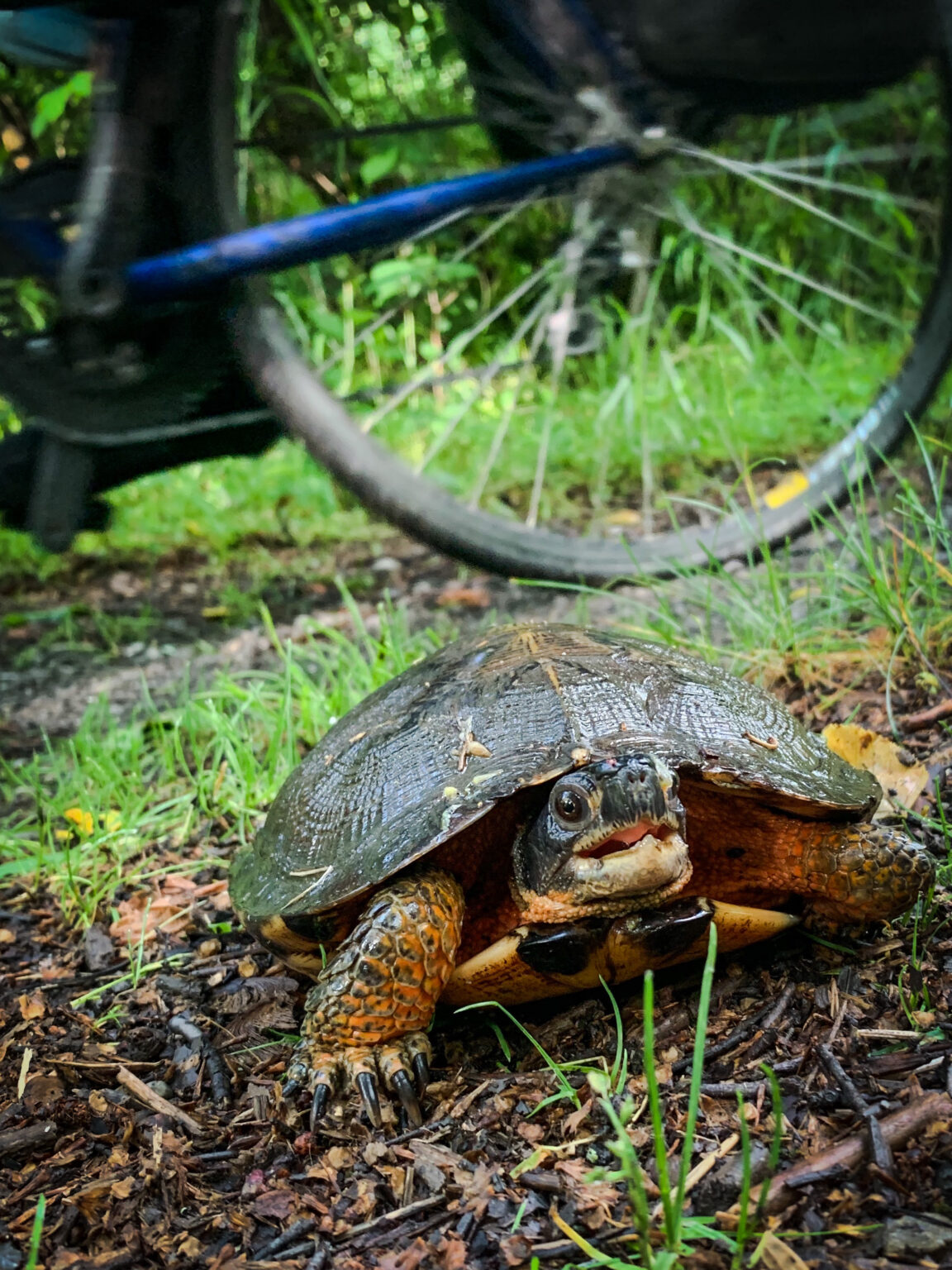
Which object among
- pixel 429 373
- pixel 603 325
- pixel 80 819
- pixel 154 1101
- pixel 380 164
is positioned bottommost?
pixel 154 1101

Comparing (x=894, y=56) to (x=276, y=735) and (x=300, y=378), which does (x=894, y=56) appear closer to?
(x=300, y=378)

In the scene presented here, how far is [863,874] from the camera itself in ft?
4.55

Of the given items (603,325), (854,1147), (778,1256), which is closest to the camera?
(778,1256)

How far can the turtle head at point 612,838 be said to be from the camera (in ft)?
4.06

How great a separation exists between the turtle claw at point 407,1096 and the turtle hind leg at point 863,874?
2.11 feet

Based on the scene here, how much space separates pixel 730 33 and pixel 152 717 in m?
2.38

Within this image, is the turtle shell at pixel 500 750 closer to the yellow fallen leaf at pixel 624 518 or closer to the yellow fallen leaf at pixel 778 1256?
the yellow fallen leaf at pixel 778 1256

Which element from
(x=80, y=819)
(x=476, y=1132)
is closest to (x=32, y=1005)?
(x=80, y=819)

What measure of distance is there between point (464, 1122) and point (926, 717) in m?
1.17

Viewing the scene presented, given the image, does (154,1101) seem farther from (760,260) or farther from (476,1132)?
(760,260)

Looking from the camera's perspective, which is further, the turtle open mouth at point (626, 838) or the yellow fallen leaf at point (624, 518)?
the yellow fallen leaf at point (624, 518)

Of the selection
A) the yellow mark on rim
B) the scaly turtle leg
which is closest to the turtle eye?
the scaly turtle leg

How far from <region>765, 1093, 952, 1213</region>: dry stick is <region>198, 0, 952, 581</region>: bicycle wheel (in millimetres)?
1325

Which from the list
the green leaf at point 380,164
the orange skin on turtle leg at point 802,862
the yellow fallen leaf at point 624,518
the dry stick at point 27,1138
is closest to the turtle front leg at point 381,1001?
the dry stick at point 27,1138
